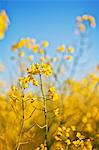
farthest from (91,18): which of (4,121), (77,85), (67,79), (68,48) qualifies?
(4,121)

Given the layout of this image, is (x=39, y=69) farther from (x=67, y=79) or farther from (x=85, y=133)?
(x=67, y=79)

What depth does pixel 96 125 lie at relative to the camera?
20.7ft

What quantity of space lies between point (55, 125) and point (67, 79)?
109 centimetres

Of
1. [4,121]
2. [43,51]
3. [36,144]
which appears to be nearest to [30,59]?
[43,51]

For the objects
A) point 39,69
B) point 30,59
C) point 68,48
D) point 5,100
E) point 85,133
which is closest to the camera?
point 39,69

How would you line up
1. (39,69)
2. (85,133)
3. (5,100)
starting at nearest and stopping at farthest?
1. (39,69)
2. (85,133)
3. (5,100)

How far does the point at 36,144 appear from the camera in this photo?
4.93m

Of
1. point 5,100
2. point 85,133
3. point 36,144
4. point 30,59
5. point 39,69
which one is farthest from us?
point 5,100

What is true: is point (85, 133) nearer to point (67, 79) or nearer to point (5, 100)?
point (67, 79)

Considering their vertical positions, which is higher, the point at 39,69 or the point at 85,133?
the point at 39,69

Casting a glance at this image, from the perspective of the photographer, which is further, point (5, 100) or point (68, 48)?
point (5, 100)

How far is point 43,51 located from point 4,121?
1.26m

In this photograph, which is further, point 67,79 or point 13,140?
point 67,79

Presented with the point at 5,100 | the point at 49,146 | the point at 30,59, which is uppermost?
the point at 30,59
